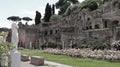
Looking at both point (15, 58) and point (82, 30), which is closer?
point (15, 58)

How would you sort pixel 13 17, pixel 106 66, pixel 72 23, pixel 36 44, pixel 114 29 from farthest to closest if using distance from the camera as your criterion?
pixel 13 17
pixel 36 44
pixel 72 23
pixel 114 29
pixel 106 66

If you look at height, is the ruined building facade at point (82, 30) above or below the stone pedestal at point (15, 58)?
above

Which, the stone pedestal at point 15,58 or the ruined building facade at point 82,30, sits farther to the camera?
the ruined building facade at point 82,30

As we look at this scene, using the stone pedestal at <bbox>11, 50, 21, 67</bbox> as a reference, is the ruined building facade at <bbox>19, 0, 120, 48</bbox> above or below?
above

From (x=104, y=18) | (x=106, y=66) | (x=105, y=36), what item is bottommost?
(x=106, y=66)

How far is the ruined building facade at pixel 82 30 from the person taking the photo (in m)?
37.2

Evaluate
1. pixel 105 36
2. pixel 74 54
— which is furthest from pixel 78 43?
pixel 74 54

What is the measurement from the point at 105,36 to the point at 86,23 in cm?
2214

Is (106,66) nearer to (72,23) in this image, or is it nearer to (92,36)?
(92,36)

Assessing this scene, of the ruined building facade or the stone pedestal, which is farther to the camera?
the ruined building facade

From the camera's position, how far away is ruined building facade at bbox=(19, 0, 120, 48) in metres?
37.2

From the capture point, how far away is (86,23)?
58.2 meters

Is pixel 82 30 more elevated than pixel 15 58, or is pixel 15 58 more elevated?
pixel 82 30

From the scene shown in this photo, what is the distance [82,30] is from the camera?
48.4 meters
